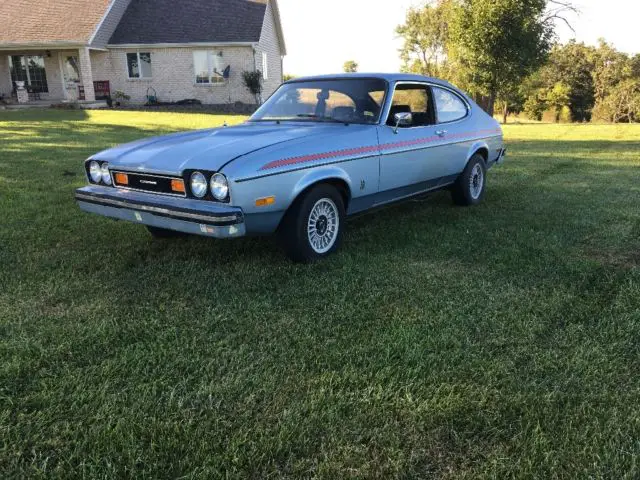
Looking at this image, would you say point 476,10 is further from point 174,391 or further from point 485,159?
point 174,391

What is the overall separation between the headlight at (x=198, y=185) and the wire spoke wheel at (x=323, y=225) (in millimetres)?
883

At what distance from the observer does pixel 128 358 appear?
286 cm

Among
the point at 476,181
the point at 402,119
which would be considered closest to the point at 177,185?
the point at 402,119

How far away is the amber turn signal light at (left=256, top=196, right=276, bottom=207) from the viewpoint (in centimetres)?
385

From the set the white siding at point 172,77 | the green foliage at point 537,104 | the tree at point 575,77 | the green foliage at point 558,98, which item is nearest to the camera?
the white siding at point 172,77

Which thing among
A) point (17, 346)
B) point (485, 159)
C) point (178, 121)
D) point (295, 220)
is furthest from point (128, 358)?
point (178, 121)

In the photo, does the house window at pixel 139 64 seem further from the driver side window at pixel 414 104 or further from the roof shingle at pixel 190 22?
the driver side window at pixel 414 104

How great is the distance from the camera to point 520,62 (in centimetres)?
2003

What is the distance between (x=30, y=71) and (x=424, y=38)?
27.2 metres

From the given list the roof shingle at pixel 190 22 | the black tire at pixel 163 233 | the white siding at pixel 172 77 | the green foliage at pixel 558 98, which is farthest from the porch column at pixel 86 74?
the green foliage at pixel 558 98

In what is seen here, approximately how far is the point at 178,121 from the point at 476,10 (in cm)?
1145

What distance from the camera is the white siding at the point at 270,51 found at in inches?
1019

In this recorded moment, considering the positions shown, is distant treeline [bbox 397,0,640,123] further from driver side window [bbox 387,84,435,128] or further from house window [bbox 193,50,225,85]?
driver side window [bbox 387,84,435,128]

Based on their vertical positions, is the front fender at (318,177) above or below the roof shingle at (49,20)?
below
